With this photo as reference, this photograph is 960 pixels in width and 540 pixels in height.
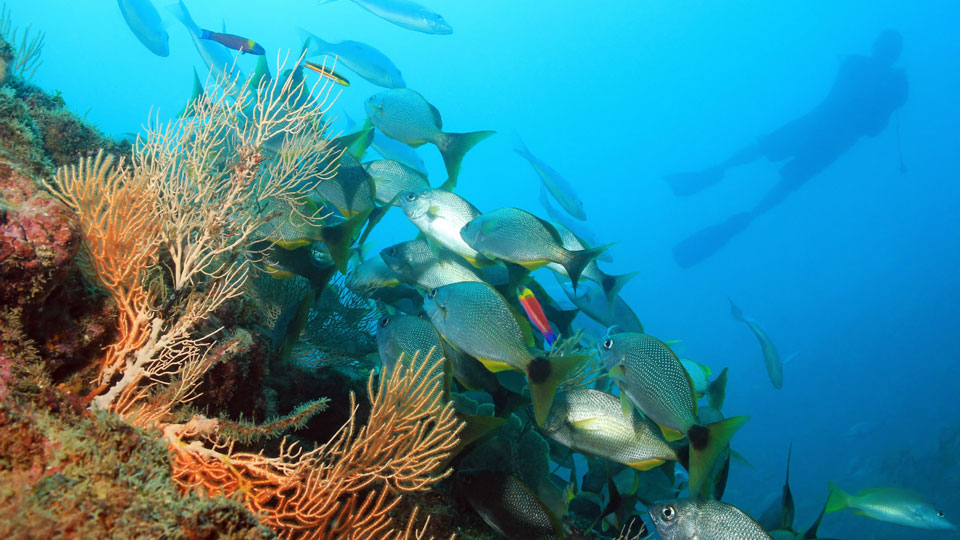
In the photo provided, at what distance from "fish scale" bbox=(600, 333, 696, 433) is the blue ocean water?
30118mm

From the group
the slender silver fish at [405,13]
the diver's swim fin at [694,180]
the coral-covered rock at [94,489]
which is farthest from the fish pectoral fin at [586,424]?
the diver's swim fin at [694,180]

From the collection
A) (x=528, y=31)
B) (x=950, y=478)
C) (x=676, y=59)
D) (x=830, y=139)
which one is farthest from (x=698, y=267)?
(x=950, y=478)

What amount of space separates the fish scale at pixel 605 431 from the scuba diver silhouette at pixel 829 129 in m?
35.5

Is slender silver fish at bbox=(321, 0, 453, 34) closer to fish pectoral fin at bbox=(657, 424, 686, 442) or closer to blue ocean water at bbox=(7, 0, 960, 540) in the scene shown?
fish pectoral fin at bbox=(657, 424, 686, 442)

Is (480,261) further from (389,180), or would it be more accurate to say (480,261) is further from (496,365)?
(389,180)

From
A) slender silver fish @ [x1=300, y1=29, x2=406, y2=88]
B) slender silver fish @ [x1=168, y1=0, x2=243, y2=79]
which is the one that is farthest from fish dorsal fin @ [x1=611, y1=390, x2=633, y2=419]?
slender silver fish @ [x1=168, y1=0, x2=243, y2=79]

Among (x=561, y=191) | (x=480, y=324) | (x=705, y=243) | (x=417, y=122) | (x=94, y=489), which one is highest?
(x=417, y=122)

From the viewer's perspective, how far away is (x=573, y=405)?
2998 millimetres

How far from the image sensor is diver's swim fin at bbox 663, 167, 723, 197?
35.9 m

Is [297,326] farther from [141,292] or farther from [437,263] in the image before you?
[437,263]

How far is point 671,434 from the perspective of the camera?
276 cm

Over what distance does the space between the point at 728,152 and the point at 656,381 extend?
8497cm

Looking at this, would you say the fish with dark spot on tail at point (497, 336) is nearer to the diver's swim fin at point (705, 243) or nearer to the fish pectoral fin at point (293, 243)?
the fish pectoral fin at point (293, 243)

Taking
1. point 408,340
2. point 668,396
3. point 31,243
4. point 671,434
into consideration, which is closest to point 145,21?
A: point 31,243
